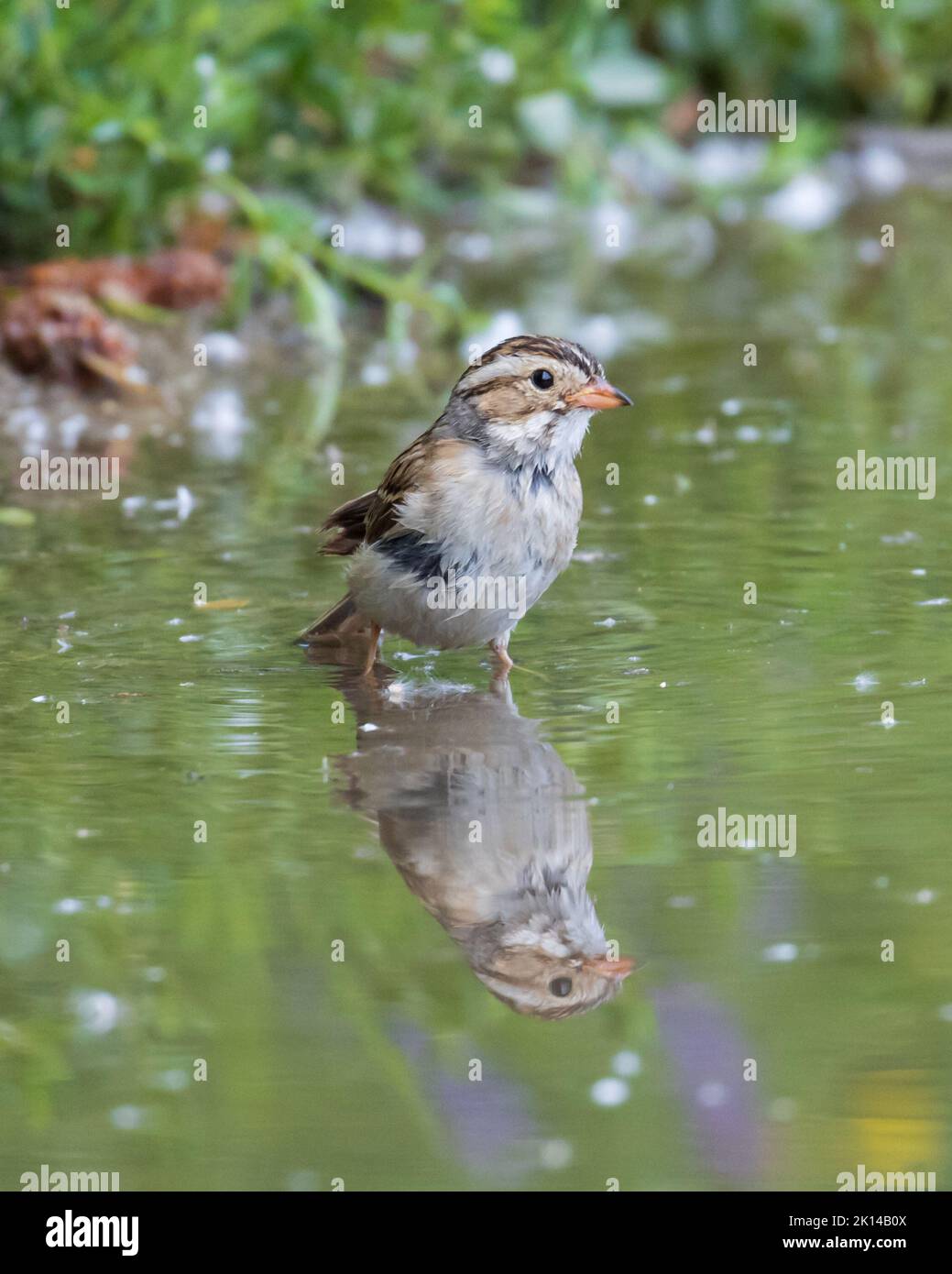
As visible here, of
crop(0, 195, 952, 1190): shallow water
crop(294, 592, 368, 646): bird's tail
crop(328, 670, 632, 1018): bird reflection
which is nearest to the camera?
crop(0, 195, 952, 1190): shallow water

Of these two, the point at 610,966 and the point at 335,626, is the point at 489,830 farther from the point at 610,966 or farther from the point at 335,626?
the point at 335,626

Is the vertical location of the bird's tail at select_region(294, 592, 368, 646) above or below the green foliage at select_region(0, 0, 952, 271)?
below

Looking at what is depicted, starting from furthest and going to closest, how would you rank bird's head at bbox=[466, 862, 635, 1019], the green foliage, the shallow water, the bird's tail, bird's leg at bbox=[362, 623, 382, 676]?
1. the green foliage
2. the bird's tail
3. bird's leg at bbox=[362, 623, 382, 676]
4. bird's head at bbox=[466, 862, 635, 1019]
5. the shallow water

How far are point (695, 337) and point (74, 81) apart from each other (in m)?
3.12

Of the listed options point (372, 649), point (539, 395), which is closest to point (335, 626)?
point (372, 649)

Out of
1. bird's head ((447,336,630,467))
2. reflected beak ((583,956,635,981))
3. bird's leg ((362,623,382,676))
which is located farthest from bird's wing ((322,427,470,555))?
reflected beak ((583,956,635,981))

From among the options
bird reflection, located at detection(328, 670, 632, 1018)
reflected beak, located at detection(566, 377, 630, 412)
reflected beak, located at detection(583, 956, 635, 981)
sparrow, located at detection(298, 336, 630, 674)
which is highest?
reflected beak, located at detection(566, 377, 630, 412)

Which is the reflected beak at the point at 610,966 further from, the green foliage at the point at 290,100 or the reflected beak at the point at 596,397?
the green foliage at the point at 290,100

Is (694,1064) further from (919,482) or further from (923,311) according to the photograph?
(923,311)

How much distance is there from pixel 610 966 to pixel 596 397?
2310 millimetres

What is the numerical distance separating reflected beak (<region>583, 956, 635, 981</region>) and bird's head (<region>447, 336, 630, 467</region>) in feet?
7.01

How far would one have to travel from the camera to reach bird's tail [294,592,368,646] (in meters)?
6.52

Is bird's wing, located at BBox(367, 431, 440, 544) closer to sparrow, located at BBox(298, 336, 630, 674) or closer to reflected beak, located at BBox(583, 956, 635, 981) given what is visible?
sparrow, located at BBox(298, 336, 630, 674)

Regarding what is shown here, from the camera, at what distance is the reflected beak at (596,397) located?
245 inches
